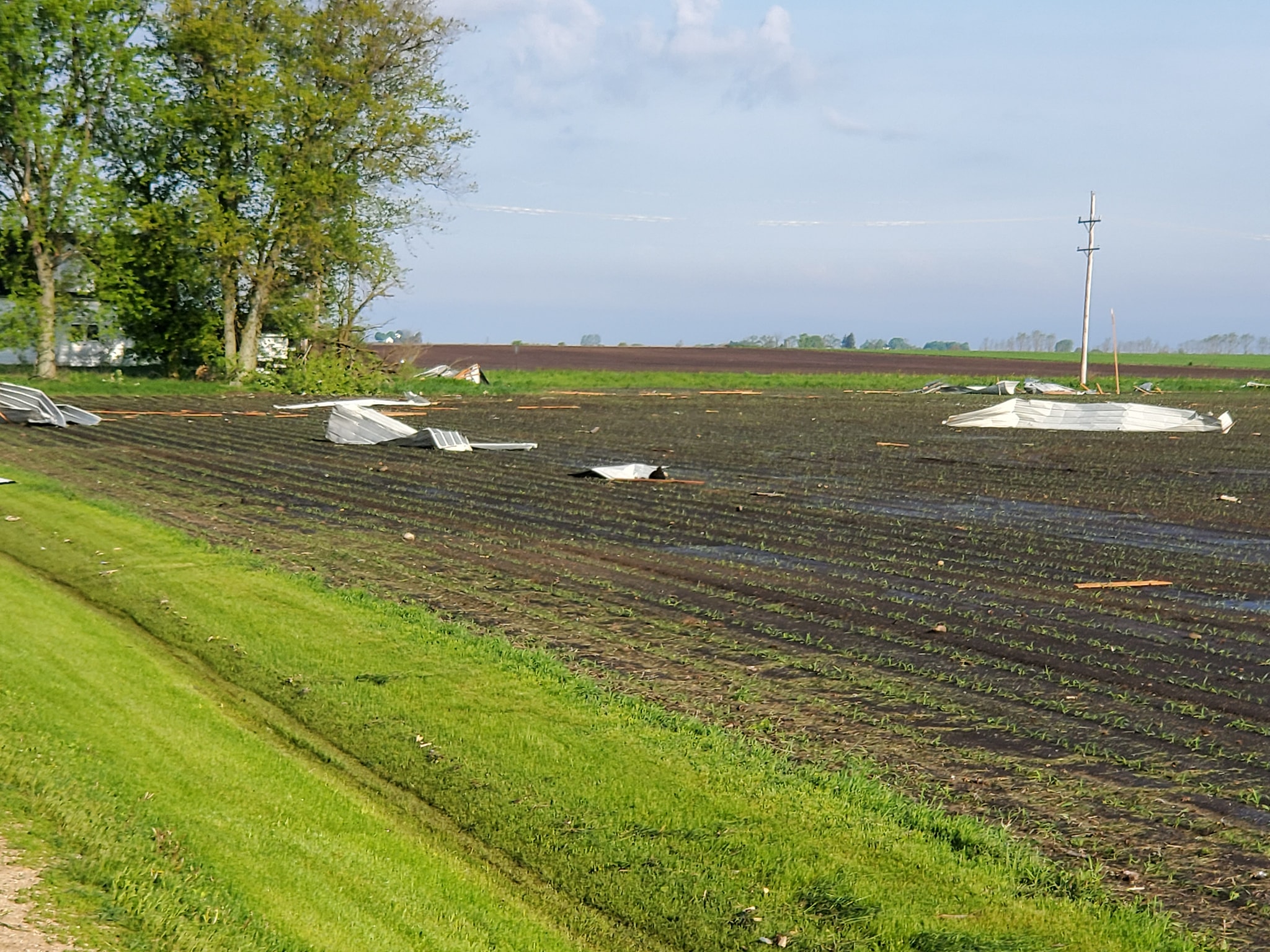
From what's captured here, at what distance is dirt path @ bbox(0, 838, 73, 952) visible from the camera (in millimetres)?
3980

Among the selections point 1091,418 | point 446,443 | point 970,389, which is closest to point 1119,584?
point 446,443

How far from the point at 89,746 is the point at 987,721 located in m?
4.74

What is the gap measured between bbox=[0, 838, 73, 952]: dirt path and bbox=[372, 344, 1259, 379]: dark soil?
60133 millimetres

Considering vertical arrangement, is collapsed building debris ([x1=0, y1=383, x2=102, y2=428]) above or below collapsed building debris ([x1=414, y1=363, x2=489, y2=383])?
below

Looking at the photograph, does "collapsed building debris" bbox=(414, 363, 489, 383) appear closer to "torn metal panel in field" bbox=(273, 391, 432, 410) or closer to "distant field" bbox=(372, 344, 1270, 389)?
"distant field" bbox=(372, 344, 1270, 389)

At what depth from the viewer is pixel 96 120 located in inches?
1556

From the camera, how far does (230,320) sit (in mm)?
42281

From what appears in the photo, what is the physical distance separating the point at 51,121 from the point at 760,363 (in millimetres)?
57929

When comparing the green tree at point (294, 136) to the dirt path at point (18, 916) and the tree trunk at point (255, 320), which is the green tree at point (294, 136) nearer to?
the tree trunk at point (255, 320)

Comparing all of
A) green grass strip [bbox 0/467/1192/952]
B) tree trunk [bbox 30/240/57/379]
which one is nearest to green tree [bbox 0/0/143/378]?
tree trunk [bbox 30/240/57/379]

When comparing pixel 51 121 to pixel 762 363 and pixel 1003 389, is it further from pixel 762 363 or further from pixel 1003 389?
pixel 762 363

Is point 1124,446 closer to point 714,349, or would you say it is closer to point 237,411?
point 237,411

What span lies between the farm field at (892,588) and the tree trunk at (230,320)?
1737 centimetres

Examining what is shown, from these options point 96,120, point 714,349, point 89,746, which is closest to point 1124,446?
point 89,746
